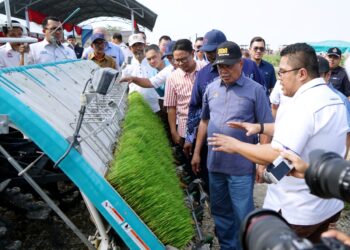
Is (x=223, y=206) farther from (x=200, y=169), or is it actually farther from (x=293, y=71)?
(x=293, y=71)

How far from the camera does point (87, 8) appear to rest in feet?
70.3

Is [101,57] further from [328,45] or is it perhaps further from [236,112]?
[328,45]

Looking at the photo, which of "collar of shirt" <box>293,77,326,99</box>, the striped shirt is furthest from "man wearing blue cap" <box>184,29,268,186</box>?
"collar of shirt" <box>293,77,326,99</box>

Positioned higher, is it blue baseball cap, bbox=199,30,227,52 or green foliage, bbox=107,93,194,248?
blue baseball cap, bbox=199,30,227,52

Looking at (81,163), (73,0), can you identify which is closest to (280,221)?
(81,163)

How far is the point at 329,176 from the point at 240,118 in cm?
175

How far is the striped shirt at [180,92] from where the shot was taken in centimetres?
394

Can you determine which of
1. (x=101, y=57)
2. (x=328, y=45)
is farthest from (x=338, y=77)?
(x=328, y=45)

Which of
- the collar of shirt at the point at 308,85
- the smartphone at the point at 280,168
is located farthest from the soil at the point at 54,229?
the collar of shirt at the point at 308,85

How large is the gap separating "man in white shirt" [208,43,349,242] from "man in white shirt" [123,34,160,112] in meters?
2.80

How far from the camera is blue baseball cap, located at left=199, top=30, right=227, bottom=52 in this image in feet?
12.3

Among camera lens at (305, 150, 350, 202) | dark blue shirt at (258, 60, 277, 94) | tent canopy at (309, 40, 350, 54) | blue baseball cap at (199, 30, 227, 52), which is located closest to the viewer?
camera lens at (305, 150, 350, 202)

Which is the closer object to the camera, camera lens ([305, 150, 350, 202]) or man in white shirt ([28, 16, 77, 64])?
camera lens ([305, 150, 350, 202])

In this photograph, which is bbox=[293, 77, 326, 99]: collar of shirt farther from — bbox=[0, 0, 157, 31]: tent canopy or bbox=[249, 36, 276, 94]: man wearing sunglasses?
bbox=[0, 0, 157, 31]: tent canopy
